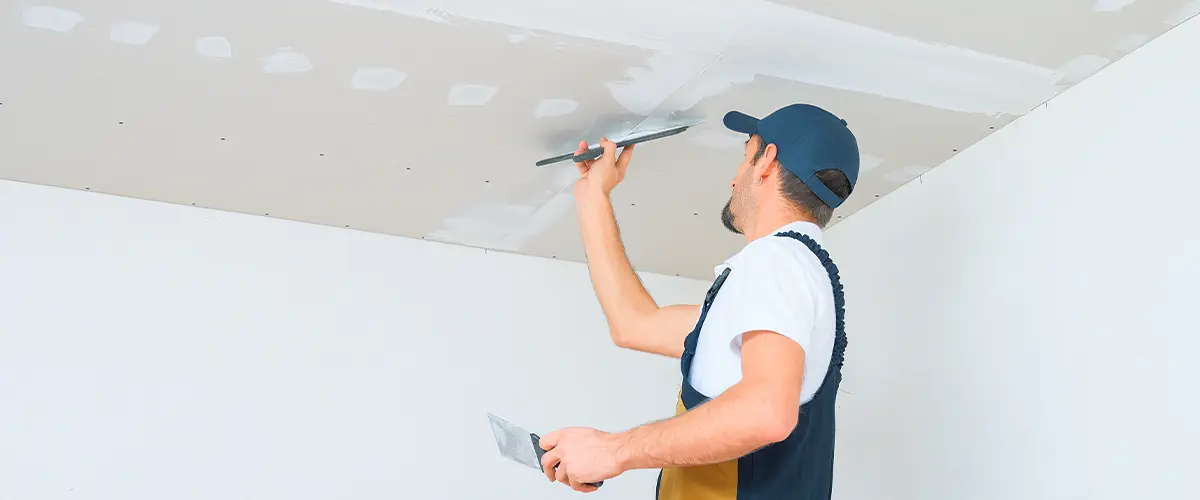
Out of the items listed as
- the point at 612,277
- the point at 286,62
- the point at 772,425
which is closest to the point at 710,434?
the point at 772,425

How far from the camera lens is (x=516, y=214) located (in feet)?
10.3

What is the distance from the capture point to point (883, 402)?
293 cm

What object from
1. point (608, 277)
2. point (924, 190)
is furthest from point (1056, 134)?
point (608, 277)

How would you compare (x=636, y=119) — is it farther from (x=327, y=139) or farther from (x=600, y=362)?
(x=600, y=362)

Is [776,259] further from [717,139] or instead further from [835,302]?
[717,139]

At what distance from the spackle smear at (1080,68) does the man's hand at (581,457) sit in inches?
55.3

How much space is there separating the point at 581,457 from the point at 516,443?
129 mm

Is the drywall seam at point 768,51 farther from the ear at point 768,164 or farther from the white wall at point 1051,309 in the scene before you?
the ear at point 768,164

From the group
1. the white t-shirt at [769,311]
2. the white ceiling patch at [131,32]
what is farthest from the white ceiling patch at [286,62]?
the white t-shirt at [769,311]

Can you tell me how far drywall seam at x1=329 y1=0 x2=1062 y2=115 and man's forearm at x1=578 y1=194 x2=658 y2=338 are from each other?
1.03ft

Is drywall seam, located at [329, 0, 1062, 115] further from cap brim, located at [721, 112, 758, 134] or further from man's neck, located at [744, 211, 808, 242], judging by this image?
man's neck, located at [744, 211, 808, 242]

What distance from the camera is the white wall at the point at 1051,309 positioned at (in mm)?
2098

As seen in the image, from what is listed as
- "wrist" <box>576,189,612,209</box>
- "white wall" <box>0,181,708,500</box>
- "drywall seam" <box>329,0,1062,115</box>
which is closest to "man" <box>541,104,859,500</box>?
"drywall seam" <box>329,0,1062,115</box>

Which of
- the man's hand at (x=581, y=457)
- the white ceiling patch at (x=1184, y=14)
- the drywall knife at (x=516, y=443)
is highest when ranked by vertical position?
the white ceiling patch at (x=1184, y=14)
